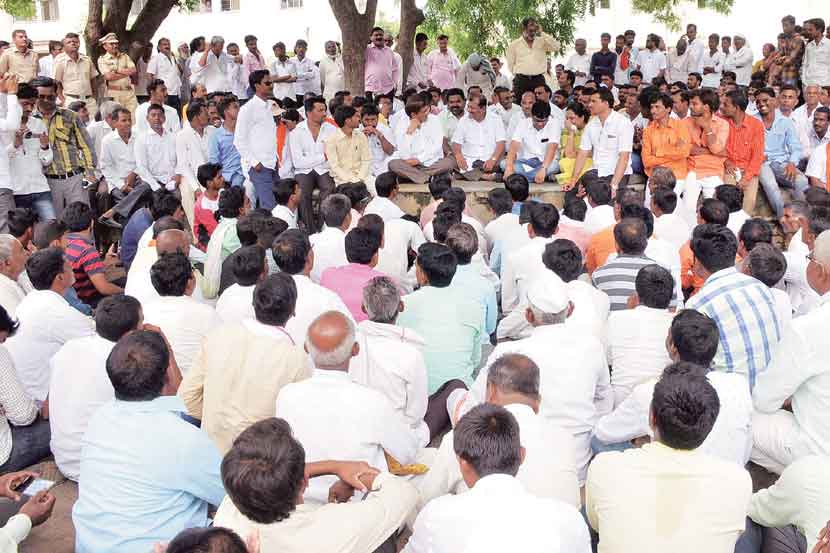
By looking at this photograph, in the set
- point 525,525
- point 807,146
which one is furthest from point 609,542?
point 807,146

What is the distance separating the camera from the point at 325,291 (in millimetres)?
4668

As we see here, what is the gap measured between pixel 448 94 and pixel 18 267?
635cm

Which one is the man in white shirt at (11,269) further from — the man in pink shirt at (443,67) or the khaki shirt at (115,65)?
the man in pink shirt at (443,67)

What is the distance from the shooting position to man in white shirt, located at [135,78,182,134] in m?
9.05

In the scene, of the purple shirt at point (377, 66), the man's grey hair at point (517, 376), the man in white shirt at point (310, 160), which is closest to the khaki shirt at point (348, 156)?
the man in white shirt at point (310, 160)

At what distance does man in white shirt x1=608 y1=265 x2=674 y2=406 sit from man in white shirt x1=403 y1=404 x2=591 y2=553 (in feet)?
5.58

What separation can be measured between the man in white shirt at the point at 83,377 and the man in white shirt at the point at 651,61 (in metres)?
12.2

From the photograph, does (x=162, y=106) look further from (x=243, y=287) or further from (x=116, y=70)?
(x=243, y=287)

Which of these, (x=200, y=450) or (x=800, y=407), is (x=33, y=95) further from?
(x=800, y=407)

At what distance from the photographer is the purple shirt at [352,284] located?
16.7 ft

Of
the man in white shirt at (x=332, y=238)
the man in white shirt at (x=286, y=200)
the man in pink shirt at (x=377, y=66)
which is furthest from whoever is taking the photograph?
the man in pink shirt at (x=377, y=66)

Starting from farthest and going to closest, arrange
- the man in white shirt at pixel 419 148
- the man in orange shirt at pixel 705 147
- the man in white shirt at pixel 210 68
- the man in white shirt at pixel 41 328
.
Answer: the man in white shirt at pixel 210 68, the man in white shirt at pixel 419 148, the man in orange shirt at pixel 705 147, the man in white shirt at pixel 41 328

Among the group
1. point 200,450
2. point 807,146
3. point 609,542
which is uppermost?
point 807,146

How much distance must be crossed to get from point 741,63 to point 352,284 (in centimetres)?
1166
